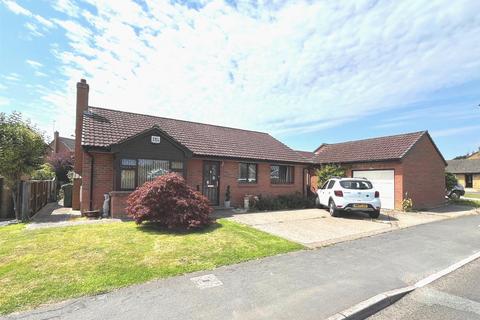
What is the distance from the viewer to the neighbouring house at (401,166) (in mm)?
17703

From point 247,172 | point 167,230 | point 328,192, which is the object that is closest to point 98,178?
point 167,230

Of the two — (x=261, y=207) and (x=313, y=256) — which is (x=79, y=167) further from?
(x=313, y=256)

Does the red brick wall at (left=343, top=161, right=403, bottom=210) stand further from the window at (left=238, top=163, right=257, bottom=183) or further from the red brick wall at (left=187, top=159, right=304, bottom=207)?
the window at (left=238, top=163, right=257, bottom=183)

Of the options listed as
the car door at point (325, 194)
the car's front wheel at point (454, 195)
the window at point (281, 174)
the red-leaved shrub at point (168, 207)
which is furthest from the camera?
the car's front wheel at point (454, 195)

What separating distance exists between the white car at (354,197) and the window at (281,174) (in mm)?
4970

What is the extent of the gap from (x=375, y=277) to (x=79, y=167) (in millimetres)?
13781

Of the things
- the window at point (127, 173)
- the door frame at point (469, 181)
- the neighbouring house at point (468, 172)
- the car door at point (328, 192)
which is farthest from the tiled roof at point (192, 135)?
the door frame at point (469, 181)

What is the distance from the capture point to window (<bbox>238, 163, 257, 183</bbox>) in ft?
54.1

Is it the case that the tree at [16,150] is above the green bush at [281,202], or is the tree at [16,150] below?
above

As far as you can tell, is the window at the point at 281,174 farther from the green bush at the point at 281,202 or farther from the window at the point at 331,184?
the window at the point at 331,184

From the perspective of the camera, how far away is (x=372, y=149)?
20.6 metres

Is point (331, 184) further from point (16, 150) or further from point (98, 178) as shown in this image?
point (16, 150)

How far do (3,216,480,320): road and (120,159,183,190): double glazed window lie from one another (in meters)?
7.68

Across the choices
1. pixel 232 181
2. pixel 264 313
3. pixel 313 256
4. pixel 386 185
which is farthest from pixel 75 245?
pixel 386 185
